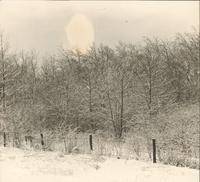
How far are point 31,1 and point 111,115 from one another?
1749 centimetres

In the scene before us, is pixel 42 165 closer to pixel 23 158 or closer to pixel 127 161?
pixel 23 158

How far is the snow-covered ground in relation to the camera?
43.4 feet

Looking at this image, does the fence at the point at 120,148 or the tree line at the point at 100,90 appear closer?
the fence at the point at 120,148

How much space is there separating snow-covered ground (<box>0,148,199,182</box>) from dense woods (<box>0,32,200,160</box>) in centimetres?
660

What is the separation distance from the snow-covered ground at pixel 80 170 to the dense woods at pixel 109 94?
21.7 feet

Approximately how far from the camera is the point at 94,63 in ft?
173

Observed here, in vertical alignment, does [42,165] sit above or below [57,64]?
below

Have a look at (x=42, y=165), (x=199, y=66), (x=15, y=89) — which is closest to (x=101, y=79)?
(x=15, y=89)

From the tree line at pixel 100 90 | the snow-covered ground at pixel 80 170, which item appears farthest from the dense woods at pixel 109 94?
the snow-covered ground at pixel 80 170

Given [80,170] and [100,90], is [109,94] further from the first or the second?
[80,170]

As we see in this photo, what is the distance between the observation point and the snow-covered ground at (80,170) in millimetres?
13219

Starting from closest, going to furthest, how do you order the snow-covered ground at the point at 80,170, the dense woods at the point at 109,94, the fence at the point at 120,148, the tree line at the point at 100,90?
the snow-covered ground at the point at 80,170, the fence at the point at 120,148, the dense woods at the point at 109,94, the tree line at the point at 100,90

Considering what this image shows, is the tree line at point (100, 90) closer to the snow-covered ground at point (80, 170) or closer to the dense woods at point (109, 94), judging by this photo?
the dense woods at point (109, 94)

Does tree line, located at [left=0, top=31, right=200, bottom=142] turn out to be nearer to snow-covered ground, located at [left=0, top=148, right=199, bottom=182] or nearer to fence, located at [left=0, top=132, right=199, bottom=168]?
fence, located at [left=0, top=132, right=199, bottom=168]
